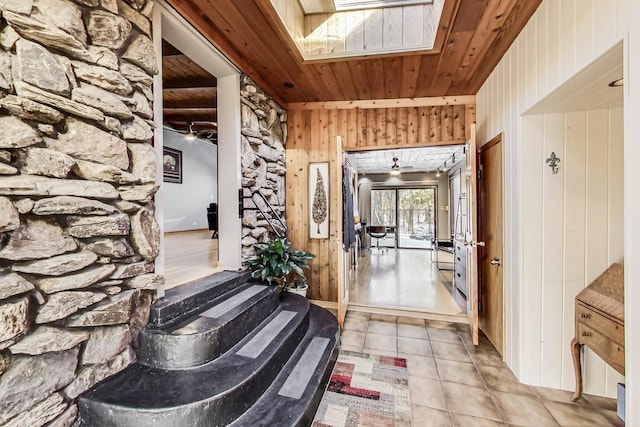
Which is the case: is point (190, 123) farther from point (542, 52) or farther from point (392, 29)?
point (542, 52)

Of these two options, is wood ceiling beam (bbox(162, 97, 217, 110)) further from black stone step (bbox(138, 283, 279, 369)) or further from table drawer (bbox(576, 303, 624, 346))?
table drawer (bbox(576, 303, 624, 346))

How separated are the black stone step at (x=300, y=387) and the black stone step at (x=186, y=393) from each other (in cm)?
7

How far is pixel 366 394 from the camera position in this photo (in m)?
1.99

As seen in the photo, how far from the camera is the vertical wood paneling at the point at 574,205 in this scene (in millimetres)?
1983

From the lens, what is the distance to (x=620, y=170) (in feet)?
6.28

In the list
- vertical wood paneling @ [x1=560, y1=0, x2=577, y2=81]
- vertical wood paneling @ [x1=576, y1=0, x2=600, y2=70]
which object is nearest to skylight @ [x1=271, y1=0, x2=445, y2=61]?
vertical wood paneling @ [x1=560, y1=0, x2=577, y2=81]

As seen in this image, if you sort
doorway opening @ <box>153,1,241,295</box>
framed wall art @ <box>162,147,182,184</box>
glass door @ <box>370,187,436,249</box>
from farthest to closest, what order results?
glass door @ <box>370,187,436,249</box>
framed wall art @ <box>162,147,182,184</box>
doorway opening @ <box>153,1,241,295</box>

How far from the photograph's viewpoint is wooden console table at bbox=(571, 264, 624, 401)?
1.57 m

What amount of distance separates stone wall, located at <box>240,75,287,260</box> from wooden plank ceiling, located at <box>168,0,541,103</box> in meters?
0.21

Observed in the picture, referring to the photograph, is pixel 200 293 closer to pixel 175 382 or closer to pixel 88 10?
pixel 175 382

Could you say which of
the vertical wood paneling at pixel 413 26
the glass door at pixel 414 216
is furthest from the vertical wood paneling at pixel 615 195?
the glass door at pixel 414 216

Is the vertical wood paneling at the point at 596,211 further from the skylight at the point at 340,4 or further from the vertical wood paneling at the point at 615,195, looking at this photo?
the skylight at the point at 340,4

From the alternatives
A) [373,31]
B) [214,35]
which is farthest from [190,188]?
[373,31]

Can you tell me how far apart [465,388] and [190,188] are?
272 inches
